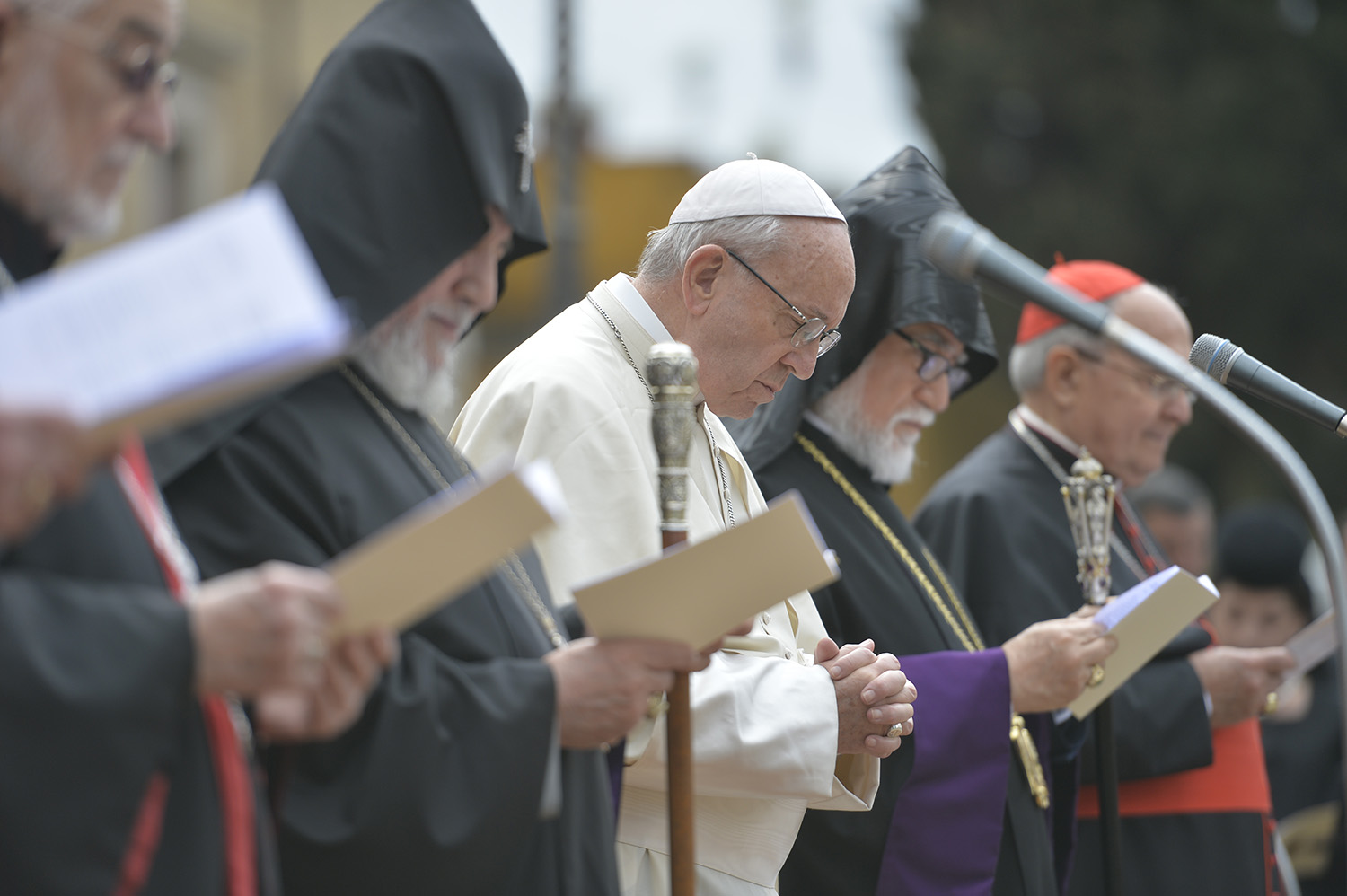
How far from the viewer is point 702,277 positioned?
3.84 meters

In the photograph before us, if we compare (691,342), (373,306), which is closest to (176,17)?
(373,306)

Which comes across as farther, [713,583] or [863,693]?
[863,693]

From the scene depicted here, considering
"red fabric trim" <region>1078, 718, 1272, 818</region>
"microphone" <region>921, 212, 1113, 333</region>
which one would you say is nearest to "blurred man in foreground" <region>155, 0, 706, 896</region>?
"microphone" <region>921, 212, 1113, 333</region>

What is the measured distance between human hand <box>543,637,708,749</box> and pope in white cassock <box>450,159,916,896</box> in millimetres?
599

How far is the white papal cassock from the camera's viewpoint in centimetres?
321

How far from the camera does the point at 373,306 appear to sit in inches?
105

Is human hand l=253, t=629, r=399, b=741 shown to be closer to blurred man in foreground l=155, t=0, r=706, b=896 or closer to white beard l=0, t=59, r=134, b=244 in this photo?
blurred man in foreground l=155, t=0, r=706, b=896

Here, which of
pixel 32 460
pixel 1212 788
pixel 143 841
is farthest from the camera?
pixel 1212 788

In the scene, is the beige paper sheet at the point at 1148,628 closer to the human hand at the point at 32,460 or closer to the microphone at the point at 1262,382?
the microphone at the point at 1262,382

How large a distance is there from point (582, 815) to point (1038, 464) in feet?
9.94

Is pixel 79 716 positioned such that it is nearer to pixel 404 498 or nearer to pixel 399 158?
pixel 404 498

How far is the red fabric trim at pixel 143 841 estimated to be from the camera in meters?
1.91

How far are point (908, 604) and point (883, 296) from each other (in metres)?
0.93

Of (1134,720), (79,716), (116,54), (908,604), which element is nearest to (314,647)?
(79,716)
